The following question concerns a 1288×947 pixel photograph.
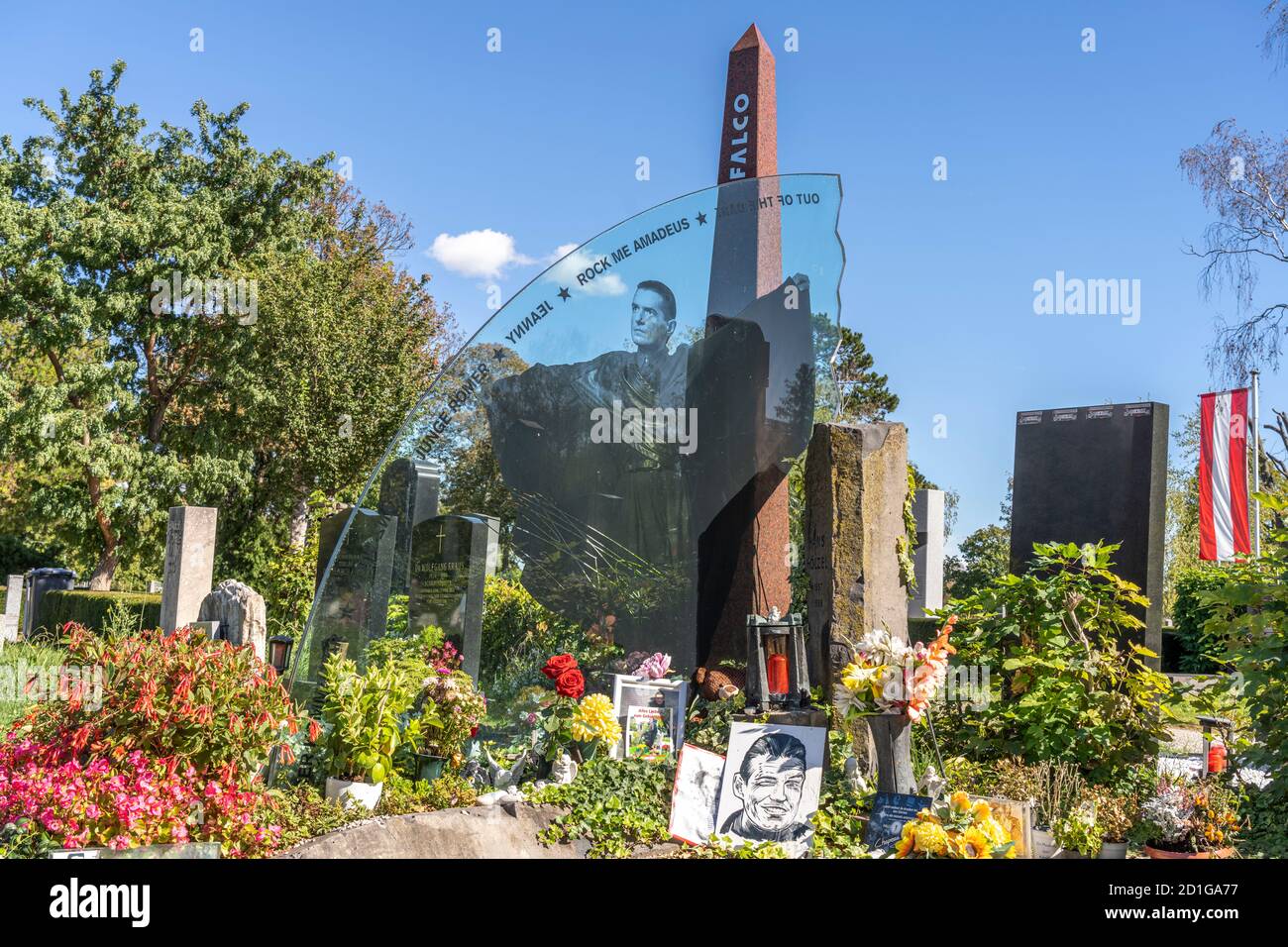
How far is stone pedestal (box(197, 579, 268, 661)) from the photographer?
33.1 feet

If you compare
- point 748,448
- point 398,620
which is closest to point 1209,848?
point 748,448

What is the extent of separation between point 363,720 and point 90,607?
14440 mm

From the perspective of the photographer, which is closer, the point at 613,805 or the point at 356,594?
the point at 613,805

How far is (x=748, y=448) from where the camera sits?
8.13 m

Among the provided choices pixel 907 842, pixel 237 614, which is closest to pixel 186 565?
pixel 237 614

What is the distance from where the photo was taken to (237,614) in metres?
10.1

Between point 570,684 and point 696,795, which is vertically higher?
point 570,684

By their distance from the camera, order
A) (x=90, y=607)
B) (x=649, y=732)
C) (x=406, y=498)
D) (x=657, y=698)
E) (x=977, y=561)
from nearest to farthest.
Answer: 1. (x=649, y=732)
2. (x=657, y=698)
3. (x=406, y=498)
4. (x=90, y=607)
5. (x=977, y=561)

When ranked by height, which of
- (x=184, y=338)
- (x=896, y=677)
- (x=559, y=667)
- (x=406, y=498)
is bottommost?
(x=559, y=667)

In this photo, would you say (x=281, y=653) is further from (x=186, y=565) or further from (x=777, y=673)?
(x=777, y=673)

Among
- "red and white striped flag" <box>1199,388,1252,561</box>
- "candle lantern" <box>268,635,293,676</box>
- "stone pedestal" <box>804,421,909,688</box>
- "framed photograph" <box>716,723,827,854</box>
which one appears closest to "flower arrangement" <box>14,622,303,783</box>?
"framed photograph" <box>716,723,827,854</box>

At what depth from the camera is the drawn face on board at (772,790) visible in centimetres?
518

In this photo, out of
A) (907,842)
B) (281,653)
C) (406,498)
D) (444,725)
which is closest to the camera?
(907,842)
